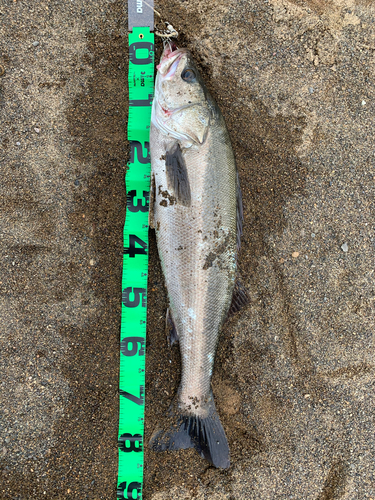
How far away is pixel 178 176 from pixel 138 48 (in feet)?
5.04

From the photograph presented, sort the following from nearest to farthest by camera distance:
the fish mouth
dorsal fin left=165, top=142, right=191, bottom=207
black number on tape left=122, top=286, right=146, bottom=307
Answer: dorsal fin left=165, top=142, right=191, bottom=207 < the fish mouth < black number on tape left=122, top=286, right=146, bottom=307

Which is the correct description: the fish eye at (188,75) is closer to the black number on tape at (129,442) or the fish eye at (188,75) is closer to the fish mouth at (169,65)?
the fish mouth at (169,65)

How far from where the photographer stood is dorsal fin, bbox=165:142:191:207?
9.16 ft

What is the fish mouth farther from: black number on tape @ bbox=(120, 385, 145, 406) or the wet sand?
black number on tape @ bbox=(120, 385, 145, 406)

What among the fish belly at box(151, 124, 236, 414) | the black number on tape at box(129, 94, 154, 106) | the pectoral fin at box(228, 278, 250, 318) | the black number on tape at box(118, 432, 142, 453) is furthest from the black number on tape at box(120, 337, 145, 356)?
the black number on tape at box(129, 94, 154, 106)

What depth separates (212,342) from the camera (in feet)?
9.54

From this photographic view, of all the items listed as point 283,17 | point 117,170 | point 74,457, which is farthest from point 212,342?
point 283,17

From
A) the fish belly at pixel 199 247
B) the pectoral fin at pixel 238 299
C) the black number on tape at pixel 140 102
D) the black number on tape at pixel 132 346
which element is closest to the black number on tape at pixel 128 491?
the fish belly at pixel 199 247

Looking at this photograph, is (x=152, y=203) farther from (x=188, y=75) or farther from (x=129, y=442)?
(x=129, y=442)

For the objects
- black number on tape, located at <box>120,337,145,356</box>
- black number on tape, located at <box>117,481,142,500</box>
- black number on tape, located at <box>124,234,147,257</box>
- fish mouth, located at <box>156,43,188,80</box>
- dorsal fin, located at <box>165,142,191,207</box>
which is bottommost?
black number on tape, located at <box>117,481,142,500</box>

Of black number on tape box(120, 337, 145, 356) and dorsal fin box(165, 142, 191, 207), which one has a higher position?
dorsal fin box(165, 142, 191, 207)

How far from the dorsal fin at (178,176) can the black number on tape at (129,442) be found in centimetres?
235

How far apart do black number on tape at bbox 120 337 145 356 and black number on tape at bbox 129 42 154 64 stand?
2.87 metres

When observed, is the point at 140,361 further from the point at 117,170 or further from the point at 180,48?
the point at 180,48
